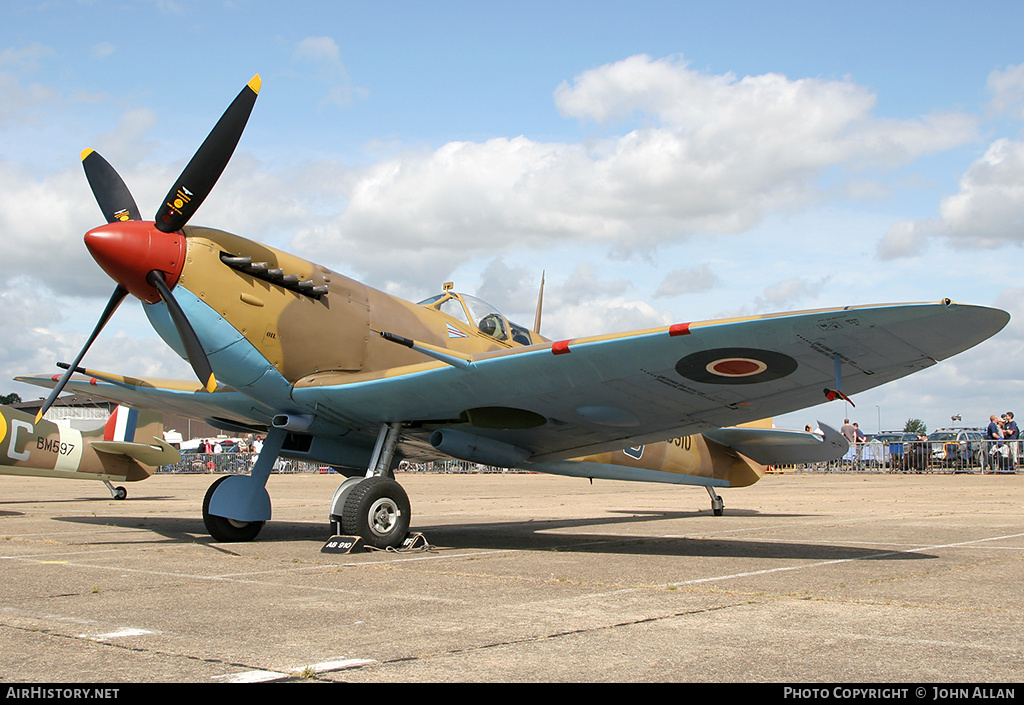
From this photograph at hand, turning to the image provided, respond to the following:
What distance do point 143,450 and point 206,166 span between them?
1313cm

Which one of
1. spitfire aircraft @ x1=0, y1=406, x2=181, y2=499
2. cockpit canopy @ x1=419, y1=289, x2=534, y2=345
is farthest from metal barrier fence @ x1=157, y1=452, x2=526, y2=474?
cockpit canopy @ x1=419, y1=289, x2=534, y2=345

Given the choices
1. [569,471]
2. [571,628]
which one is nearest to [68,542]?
[569,471]

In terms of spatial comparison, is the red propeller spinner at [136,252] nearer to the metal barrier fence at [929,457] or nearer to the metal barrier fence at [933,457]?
the metal barrier fence at [929,457]

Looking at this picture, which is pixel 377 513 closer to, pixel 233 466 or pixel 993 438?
pixel 993 438

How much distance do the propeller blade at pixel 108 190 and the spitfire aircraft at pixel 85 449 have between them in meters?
8.78

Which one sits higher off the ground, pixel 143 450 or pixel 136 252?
pixel 136 252

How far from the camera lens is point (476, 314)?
32.3ft

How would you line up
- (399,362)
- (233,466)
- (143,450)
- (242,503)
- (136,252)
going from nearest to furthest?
(136,252)
(399,362)
(242,503)
(143,450)
(233,466)

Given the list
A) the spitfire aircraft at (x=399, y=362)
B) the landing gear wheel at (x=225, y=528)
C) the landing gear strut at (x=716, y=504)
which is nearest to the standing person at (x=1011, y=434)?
the landing gear strut at (x=716, y=504)

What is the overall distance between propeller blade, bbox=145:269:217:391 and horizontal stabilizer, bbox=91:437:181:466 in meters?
12.2

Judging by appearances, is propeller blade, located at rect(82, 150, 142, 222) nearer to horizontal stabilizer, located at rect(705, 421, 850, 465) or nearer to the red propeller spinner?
the red propeller spinner

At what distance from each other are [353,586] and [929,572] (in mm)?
4124

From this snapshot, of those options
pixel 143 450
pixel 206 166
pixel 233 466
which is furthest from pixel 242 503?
pixel 233 466

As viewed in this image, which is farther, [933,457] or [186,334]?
[933,457]
